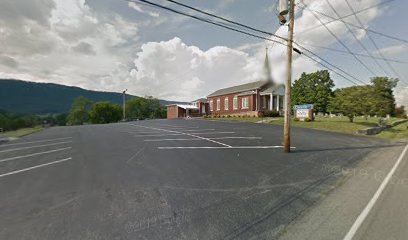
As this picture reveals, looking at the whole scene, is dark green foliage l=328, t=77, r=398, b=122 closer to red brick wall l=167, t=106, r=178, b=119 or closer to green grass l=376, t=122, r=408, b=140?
green grass l=376, t=122, r=408, b=140

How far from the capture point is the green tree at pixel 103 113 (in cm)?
9031

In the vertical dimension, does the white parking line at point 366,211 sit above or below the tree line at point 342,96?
below

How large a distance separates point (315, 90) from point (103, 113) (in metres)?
84.3

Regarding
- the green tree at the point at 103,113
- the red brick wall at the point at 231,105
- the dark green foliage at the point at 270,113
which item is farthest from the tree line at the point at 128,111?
the dark green foliage at the point at 270,113

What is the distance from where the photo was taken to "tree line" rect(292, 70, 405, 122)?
26016 mm

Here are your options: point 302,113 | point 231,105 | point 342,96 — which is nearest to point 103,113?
point 231,105

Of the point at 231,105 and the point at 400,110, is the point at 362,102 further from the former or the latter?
the point at 400,110

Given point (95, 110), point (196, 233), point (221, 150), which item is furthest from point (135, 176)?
point (95, 110)

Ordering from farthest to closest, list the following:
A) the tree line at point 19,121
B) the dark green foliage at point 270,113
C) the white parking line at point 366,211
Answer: the tree line at point 19,121
the dark green foliage at point 270,113
the white parking line at point 366,211

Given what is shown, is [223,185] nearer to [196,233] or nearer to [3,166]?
[196,233]

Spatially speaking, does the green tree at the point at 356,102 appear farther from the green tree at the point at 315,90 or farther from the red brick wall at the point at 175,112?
the red brick wall at the point at 175,112

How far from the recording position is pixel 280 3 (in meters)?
9.96

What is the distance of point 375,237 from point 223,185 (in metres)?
3.36

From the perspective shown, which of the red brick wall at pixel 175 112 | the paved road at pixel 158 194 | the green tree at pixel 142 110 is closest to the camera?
the paved road at pixel 158 194
